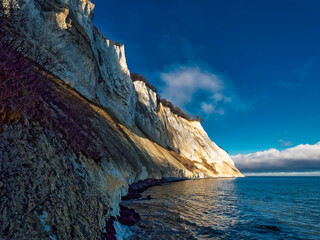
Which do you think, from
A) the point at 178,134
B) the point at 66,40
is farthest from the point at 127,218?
the point at 178,134

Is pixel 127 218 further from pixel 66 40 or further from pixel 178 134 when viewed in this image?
pixel 178 134

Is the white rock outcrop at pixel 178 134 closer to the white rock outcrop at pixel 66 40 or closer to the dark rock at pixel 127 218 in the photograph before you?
the white rock outcrop at pixel 66 40

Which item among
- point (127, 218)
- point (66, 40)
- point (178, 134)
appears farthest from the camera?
point (178, 134)

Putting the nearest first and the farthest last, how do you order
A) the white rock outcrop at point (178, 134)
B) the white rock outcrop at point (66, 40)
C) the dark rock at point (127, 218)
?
the dark rock at point (127, 218) < the white rock outcrop at point (66, 40) < the white rock outcrop at point (178, 134)

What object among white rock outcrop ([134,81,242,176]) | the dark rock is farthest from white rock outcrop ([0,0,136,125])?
white rock outcrop ([134,81,242,176])

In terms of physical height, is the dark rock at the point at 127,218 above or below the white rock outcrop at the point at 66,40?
below

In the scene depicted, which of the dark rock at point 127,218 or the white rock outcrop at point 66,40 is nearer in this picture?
the dark rock at point 127,218

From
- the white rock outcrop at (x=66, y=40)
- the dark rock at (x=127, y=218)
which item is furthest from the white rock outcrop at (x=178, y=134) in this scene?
the dark rock at (x=127, y=218)

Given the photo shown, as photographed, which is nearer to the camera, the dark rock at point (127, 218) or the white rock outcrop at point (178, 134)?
the dark rock at point (127, 218)

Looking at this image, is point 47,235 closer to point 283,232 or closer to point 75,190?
point 75,190

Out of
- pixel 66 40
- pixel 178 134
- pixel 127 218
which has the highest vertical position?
pixel 66 40

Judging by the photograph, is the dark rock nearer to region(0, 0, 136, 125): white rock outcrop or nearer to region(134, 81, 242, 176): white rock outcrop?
region(0, 0, 136, 125): white rock outcrop

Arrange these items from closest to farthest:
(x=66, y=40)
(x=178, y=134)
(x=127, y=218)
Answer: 1. (x=127, y=218)
2. (x=66, y=40)
3. (x=178, y=134)

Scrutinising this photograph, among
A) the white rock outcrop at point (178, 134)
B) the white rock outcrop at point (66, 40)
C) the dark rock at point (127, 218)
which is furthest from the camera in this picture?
the white rock outcrop at point (178, 134)
